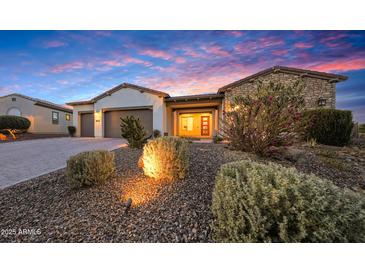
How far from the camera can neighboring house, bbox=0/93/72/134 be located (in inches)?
505

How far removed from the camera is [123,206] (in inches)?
81.5

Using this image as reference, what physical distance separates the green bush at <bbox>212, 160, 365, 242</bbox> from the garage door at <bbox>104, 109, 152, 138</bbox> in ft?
31.8

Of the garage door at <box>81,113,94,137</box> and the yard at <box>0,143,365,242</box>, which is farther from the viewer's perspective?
the garage door at <box>81,113,94,137</box>

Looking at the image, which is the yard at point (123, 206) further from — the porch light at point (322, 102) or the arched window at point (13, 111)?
the arched window at point (13, 111)

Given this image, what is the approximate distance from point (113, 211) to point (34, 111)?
17704 mm

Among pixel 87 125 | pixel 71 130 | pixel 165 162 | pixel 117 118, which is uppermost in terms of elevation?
pixel 117 118

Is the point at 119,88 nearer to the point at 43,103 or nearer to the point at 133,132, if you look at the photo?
the point at 133,132

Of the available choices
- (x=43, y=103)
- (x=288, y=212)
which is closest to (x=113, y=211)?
(x=288, y=212)

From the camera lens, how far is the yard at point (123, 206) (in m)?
1.63

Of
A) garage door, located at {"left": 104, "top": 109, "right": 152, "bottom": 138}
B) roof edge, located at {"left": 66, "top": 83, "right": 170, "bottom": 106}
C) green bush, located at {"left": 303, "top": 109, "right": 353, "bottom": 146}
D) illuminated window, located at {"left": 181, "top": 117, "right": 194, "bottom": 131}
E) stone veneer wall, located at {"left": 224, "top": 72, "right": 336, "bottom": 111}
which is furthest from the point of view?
illuminated window, located at {"left": 181, "top": 117, "right": 194, "bottom": 131}

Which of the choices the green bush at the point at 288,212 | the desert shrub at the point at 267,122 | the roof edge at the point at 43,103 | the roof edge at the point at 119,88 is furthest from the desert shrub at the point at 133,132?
the roof edge at the point at 43,103

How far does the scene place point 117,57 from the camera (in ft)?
12.1

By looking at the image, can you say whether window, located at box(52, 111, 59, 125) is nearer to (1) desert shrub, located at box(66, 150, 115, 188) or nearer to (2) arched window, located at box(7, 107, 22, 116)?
(2) arched window, located at box(7, 107, 22, 116)

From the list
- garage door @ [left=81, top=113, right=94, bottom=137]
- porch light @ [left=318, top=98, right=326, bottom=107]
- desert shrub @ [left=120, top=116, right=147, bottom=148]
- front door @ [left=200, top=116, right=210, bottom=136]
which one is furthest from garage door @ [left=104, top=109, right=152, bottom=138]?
porch light @ [left=318, top=98, right=326, bottom=107]
